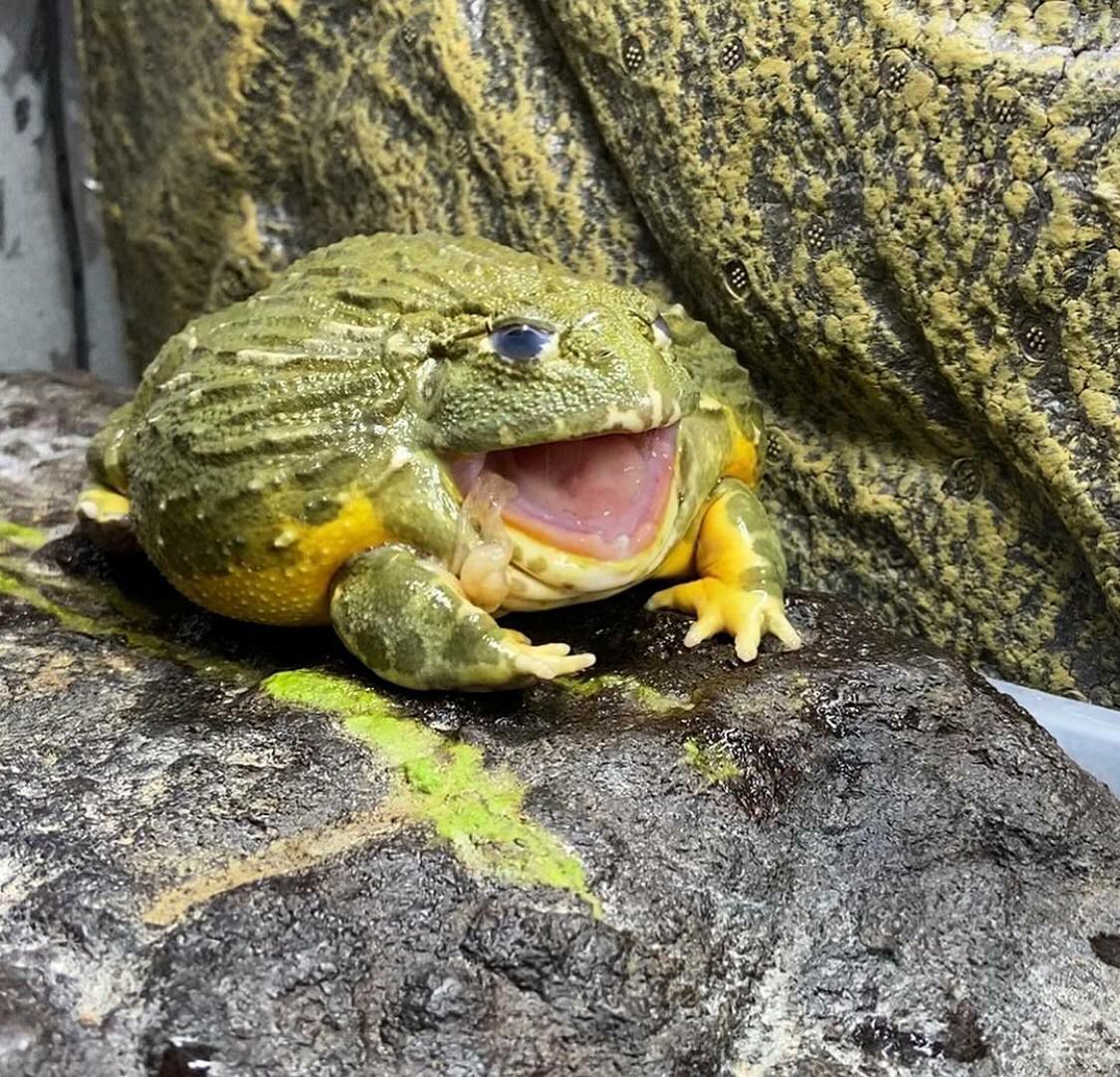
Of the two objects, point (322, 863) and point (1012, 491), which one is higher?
point (1012, 491)

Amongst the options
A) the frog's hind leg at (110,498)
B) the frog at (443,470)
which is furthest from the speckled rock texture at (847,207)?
the frog's hind leg at (110,498)

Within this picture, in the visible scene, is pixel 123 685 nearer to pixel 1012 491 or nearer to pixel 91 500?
pixel 91 500

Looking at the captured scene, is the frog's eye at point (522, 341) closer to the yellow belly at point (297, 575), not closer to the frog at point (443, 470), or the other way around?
→ the frog at point (443, 470)

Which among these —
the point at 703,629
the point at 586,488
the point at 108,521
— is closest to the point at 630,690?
the point at 703,629

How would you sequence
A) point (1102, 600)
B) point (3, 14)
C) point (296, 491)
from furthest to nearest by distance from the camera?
point (3, 14), point (1102, 600), point (296, 491)

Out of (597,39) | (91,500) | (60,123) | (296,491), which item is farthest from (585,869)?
(60,123)

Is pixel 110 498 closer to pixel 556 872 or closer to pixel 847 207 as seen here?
pixel 556 872

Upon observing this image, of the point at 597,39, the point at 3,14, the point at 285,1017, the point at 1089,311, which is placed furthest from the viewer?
the point at 3,14
